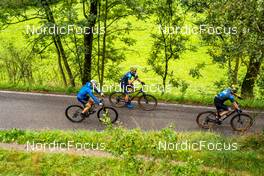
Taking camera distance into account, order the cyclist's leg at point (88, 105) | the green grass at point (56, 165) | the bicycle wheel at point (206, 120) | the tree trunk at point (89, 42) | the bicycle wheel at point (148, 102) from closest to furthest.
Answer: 1. the green grass at point (56, 165)
2. the bicycle wheel at point (206, 120)
3. the cyclist's leg at point (88, 105)
4. the bicycle wheel at point (148, 102)
5. the tree trunk at point (89, 42)

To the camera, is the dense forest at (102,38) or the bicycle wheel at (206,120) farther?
the dense forest at (102,38)

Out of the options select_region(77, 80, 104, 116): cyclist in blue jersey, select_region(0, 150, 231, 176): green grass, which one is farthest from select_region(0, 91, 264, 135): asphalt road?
select_region(0, 150, 231, 176): green grass

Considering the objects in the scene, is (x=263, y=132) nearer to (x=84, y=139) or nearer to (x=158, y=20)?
(x=84, y=139)

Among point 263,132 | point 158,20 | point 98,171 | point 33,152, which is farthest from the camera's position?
point 158,20

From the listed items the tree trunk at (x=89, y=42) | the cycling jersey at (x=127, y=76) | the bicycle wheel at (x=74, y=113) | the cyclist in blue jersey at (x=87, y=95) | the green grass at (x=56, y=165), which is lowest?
the green grass at (x=56, y=165)

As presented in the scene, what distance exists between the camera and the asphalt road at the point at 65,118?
51.7 ft

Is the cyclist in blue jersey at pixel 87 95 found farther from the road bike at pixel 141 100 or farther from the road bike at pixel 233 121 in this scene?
the road bike at pixel 233 121

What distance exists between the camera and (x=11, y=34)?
138 ft

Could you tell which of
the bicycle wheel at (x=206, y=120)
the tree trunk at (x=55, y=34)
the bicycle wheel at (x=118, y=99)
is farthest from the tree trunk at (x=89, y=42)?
the bicycle wheel at (x=206, y=120)

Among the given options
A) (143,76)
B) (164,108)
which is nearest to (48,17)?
(164,108)

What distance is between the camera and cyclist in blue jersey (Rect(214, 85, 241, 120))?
1512 cm

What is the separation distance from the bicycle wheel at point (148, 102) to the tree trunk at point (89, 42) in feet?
14.5

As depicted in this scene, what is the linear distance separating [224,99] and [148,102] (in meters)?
3.69

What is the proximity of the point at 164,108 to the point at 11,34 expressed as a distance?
2834cm
